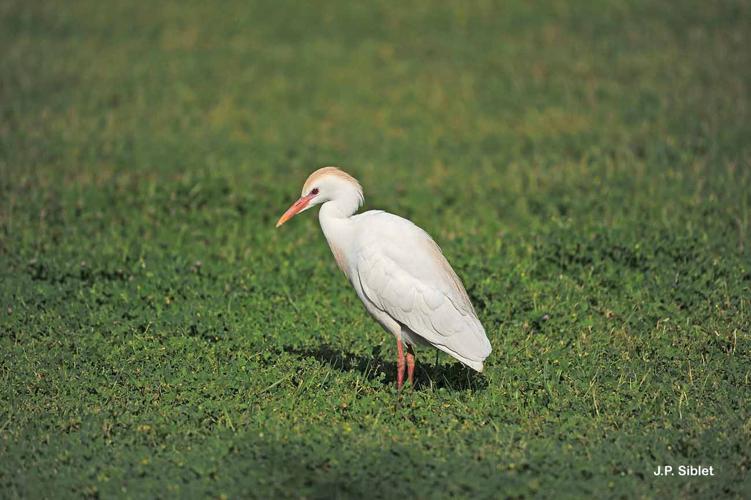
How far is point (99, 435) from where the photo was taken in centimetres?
518

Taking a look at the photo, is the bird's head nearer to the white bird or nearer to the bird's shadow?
the white bird

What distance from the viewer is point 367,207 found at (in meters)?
9.60

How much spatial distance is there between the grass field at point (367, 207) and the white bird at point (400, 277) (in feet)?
1.19

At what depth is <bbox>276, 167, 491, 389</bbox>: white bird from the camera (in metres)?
5.80

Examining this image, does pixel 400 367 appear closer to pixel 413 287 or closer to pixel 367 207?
pixel 413 287

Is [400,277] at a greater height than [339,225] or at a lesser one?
lesser

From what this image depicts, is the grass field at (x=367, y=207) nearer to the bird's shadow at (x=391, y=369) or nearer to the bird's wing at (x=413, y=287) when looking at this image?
the bird's shadow at (x=391, y=369)

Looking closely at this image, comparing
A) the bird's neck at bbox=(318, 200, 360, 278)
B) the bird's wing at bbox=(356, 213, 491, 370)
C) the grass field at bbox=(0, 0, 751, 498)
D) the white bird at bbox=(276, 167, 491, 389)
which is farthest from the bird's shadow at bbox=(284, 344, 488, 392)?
the bird's neck at bbox=(318, 200, 360, 278)

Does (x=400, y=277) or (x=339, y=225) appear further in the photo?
(x=339, y=225)

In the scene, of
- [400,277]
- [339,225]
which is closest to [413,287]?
[400,277]

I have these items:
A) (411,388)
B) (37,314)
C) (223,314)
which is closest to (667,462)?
(411,388)

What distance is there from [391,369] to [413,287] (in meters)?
0.78

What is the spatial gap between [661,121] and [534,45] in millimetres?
3149

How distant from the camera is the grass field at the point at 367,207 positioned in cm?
506
